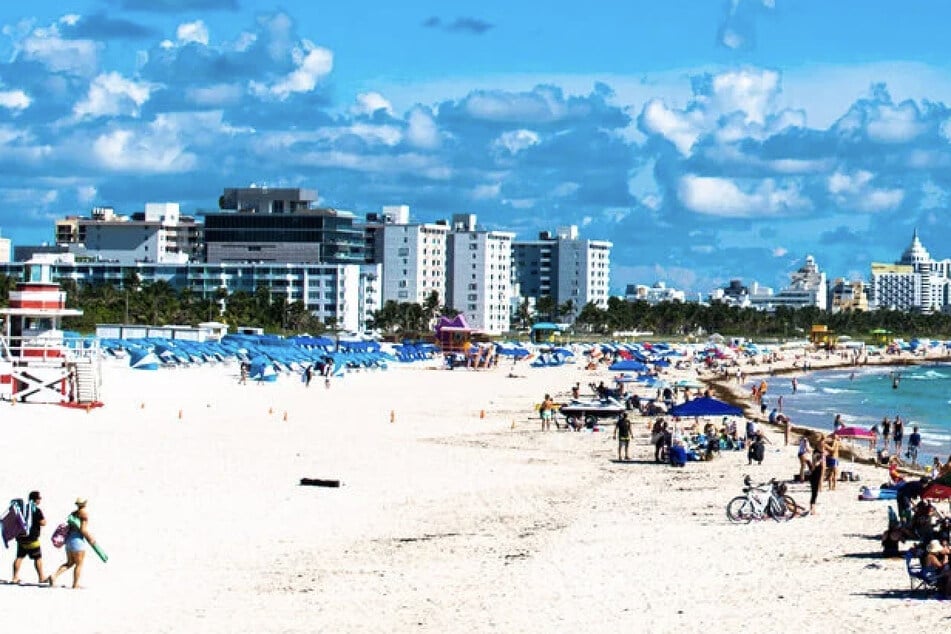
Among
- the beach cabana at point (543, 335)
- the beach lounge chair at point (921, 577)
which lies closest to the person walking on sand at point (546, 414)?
the beach lounge chair at point (921, 577)

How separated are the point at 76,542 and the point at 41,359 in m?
29.5

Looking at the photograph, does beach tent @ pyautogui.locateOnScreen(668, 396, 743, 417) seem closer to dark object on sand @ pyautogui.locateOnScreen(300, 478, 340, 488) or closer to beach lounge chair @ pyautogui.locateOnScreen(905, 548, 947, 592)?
dark object on sand @ pyautogui.locateOnScreen(300, 478, 340, 488)

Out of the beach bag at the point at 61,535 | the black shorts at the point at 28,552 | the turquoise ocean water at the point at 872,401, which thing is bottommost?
the turquoise ocean water at the point at 872,401

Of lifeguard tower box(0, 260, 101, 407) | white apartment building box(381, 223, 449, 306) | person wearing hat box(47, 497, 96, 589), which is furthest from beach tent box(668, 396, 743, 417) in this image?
white apartment building box(381, 223, 449, 306)

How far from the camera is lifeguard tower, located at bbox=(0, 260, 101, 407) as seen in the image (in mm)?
45250

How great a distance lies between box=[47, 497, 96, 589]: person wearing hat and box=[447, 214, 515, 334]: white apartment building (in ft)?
560

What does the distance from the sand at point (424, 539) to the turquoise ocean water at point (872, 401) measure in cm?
1516

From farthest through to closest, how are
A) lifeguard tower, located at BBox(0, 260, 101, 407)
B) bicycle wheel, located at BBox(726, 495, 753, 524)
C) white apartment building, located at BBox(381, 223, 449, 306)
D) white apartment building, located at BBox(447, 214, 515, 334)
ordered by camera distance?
white apartment building, located at BBox(447, 214, 515, 334) → white apartment building, located at BBox(381, 223, 449, 306) → lifeguard tower, located at BBox(0, 260, 101, 407) → bicycle wheel, located at BBox(726, 495, 753, 524)

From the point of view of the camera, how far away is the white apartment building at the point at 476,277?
7500 inches

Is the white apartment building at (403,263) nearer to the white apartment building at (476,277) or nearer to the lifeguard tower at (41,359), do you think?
the white apartment building at (476,277)

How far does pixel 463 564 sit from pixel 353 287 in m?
146

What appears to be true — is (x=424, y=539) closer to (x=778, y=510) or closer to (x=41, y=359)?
(x=778, y=510)

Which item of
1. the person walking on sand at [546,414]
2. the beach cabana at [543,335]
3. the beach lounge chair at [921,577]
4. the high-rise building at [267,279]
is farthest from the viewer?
the beach cabana at [543,335]

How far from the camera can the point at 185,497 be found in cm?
2634
